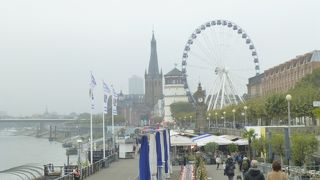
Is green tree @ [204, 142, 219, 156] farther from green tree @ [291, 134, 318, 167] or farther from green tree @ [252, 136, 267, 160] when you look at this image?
green tree @ [291, 134, 318, 167]

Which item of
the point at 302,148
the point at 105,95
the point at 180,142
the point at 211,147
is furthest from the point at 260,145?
the point at 105,95

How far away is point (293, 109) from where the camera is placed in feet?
216

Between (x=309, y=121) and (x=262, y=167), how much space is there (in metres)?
63.0

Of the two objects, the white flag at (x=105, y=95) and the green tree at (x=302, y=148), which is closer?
the green tree at (x=302, y=148)

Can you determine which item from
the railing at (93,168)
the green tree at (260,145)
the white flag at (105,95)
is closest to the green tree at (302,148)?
the green tree at (260,145)

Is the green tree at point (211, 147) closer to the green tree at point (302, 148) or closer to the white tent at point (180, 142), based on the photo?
the white tent at point (180, 142)

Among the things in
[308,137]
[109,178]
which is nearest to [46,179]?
[109,178]

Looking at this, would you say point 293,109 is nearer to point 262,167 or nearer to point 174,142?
point 174,142

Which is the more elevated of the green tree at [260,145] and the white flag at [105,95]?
the white flag at [105,95]

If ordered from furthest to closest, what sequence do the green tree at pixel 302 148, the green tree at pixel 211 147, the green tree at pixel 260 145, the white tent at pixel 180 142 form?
1. the white tent at pixel 180 142
2. the green tree at pixel 211 147
3. the green tree at pixel 260 145
4. the green tree at pixel 302 148

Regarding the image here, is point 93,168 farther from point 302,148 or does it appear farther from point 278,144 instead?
point 302,148

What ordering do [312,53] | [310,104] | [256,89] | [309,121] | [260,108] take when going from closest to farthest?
[310,104], [260,108], [309,121], [312,53], [256,89]

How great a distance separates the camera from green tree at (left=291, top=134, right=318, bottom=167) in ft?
90.4

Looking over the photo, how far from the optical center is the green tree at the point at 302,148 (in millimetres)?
27547
